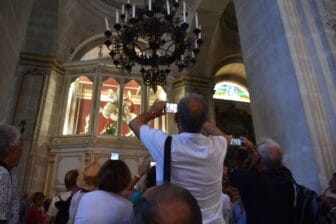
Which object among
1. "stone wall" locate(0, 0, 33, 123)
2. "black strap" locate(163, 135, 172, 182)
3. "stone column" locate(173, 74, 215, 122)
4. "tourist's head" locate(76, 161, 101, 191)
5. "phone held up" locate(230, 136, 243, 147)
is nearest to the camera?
"black strap" locate(163, 135, 172, 182)

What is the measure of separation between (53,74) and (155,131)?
801 centimetres

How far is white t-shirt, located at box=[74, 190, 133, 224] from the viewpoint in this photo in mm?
1494

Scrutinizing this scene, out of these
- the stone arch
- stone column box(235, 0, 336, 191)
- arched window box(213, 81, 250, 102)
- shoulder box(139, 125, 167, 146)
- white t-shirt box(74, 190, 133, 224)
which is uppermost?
the stone arch

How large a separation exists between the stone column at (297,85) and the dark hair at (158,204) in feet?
8.49

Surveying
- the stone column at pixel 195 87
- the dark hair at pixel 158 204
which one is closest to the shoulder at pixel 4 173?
the dark hair at pixel 158 204

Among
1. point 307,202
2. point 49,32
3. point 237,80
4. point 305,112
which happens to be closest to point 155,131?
point 307,202

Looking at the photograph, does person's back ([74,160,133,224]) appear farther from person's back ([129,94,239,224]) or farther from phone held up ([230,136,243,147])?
phone held up ([230,136,243,147])

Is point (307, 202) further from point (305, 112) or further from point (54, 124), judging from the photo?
point (54, 124)

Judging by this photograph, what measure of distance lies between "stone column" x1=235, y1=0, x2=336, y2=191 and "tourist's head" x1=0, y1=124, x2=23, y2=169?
274 centimetres

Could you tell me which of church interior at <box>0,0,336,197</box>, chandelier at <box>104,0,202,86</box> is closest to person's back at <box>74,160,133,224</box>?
church interior at <box>0,0,336,197</box>

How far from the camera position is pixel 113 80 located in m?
9.20

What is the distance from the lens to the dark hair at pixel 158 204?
71 centimetres

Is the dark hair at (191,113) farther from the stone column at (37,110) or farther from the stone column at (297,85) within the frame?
the stone column at (37,110)

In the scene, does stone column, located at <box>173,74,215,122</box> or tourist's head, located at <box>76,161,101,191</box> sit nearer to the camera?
tourist's head, located at <box>76,161,101,191</box>
